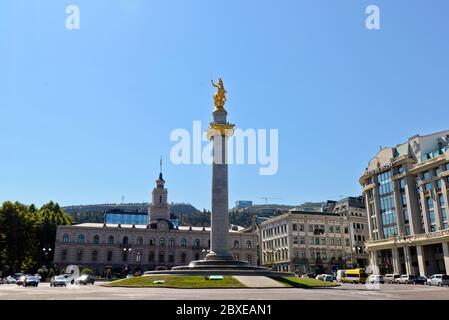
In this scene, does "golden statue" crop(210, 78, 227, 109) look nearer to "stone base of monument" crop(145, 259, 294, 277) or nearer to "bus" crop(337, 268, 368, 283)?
"stone base of monument" crop(145, 259, 294, 277)

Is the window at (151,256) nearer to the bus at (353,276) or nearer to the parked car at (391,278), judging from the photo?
the bus at (353,276)

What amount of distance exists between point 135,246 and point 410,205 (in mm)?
65184

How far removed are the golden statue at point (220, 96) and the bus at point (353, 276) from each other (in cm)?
3150

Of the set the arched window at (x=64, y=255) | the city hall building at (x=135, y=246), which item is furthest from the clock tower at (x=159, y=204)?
the arched window at (x=64, y=255)

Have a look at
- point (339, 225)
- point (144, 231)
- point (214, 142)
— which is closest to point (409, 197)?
point (339, 225)

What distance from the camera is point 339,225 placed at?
97.6m

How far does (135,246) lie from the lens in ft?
338

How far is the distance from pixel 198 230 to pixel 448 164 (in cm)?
6462

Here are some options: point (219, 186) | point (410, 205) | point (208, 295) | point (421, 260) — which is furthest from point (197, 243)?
point (208, 295)

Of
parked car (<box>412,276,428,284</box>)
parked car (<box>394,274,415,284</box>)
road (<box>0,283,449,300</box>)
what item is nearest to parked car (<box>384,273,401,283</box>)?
parked car (<box>394,274,415,284</box>)

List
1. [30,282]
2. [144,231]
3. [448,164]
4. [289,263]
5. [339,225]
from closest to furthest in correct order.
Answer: [30,282]
[448,164]
[289,263]
[339,225]
[144,231]

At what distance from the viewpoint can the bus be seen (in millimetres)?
59203

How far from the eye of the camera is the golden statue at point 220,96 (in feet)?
182
